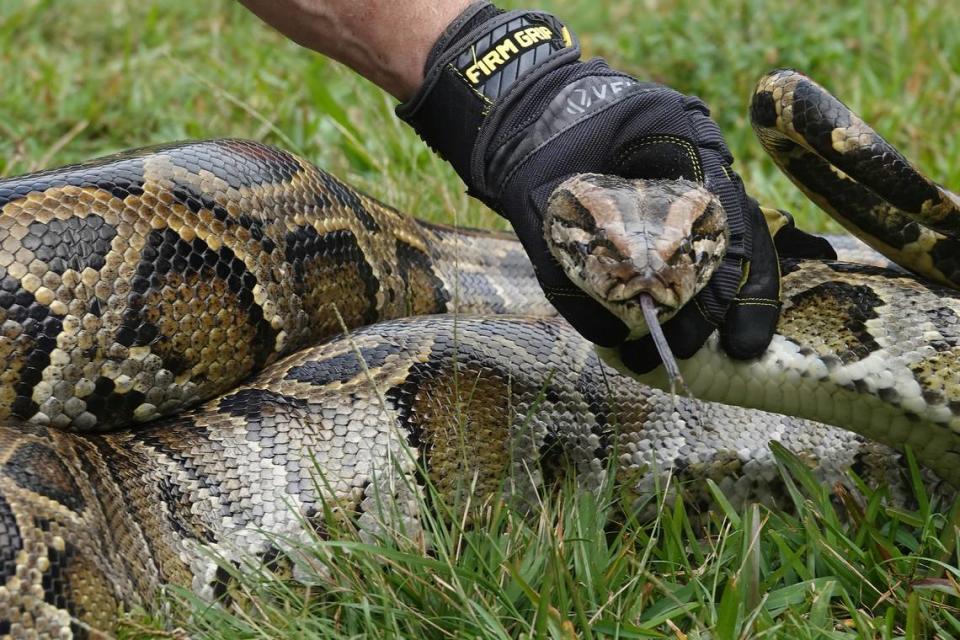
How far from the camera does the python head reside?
10.3 ft

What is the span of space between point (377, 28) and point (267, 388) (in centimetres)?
133

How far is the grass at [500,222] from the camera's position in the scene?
299 cm

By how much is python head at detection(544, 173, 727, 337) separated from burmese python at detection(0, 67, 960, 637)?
54 centimetres

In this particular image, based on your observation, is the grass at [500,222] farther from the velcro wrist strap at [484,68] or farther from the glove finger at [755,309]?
the velcro wrist strap at [484,68]

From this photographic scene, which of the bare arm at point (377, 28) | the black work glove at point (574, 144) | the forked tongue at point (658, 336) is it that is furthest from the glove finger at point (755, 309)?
the bare arm at point (377, 28)

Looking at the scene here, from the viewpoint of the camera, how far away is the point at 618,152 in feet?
12.1

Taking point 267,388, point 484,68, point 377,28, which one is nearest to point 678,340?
point 484,68

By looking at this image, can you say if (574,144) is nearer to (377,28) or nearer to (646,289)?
(646,289)

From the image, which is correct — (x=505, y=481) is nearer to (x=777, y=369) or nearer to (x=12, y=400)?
(x=777, y=369)

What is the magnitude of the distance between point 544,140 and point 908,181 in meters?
1.19

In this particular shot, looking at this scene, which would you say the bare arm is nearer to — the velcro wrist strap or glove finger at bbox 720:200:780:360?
the velcro wrist strap

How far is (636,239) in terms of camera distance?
3182 mm

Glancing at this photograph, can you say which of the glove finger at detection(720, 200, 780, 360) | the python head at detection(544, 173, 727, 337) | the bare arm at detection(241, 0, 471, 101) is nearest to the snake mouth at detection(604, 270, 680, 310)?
the python head at detection(544, 173, 727, 337)

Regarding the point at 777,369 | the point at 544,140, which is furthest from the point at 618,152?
the point at 777,369
